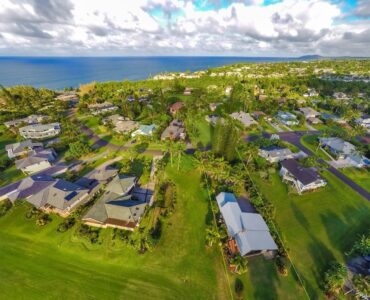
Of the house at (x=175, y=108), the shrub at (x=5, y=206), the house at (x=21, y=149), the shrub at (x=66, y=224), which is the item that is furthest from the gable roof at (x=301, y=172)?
the house at (x=21, y=149)

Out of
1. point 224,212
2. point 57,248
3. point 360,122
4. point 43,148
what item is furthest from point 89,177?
point 360,122

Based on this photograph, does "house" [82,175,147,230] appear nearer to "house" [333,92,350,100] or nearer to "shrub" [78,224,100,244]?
"shrub" [78,224,100,244]

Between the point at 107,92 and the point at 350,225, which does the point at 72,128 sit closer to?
the point at 107,92

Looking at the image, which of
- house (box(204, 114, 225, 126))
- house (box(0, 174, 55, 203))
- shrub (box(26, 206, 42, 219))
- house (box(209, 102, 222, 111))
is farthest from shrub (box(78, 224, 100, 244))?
house (box(209, 102, 222, 111))

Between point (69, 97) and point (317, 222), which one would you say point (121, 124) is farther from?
point (69, 97)

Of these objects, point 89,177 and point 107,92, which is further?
point 107,92
